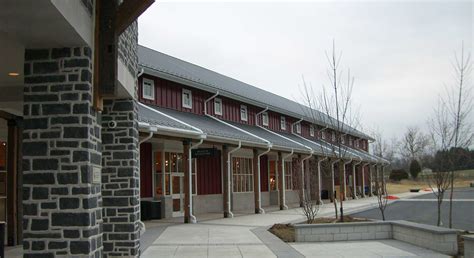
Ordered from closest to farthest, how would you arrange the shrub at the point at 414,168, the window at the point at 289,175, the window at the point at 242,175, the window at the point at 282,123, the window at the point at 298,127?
the window at the point at 242,175 < the window at the point at 282,123 < the window at the point at 289,175 < the window at the point at 298,127 < the shrub at the point at 414,168

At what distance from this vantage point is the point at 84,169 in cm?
587

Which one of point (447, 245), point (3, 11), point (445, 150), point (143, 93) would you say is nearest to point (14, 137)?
point (143, 93)

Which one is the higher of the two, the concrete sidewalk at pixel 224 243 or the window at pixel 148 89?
the window at pixel 148 89

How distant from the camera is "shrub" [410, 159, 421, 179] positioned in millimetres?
67006

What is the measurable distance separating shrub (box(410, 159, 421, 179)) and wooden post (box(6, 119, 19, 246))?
2410 inches

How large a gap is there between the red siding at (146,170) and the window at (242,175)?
5894 millimetres

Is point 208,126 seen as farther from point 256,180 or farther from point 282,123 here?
point 282,123

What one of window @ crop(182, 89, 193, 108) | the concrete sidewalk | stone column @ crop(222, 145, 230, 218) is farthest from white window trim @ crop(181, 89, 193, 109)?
the concrete sidewalk

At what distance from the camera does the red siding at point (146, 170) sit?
18358mm

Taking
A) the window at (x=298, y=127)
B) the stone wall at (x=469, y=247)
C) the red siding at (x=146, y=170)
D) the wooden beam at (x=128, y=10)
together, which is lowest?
the stone wall at (x=469, y=247)

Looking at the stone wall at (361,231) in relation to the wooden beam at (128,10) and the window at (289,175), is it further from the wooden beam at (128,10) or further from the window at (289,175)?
the window at (289,175)

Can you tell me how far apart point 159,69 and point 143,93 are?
41.8 inches

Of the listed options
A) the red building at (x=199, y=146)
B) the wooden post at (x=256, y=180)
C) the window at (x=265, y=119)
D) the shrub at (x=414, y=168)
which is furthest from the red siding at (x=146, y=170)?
the shrub at (x=414, y=168)

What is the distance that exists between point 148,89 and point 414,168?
58.1m
